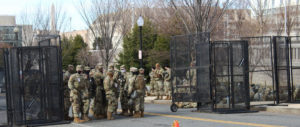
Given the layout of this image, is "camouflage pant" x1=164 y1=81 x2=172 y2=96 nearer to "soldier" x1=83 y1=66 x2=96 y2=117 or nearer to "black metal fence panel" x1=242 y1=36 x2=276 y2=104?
"black metal fence panel" x1=242 y1=36 x2=276 y2=104

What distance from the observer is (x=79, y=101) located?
1407cm

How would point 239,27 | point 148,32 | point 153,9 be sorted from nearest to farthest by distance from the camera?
point 239,27 → point 148,32 → point 153,9

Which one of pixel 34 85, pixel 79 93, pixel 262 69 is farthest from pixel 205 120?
pixel 34 85

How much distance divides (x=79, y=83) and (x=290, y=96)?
8.42 meters

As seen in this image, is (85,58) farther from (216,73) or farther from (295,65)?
(216,73)

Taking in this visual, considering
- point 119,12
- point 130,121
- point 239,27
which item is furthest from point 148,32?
point 130,121

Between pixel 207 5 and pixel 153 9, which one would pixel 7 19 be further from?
pixel 207 5

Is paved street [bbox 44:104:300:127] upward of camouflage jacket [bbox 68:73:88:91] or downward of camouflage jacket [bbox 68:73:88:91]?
downward

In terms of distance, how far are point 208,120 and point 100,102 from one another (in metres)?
3.86

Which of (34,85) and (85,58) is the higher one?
(85,58)

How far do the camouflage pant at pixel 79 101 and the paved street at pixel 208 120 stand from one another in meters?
0.43

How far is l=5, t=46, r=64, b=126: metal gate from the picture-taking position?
1326 centimetres

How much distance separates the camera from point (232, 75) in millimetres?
15523

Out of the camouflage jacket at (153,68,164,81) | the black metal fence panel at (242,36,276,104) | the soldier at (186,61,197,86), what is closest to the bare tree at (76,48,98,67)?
the camouflage jacket at (153,68,164,81)
